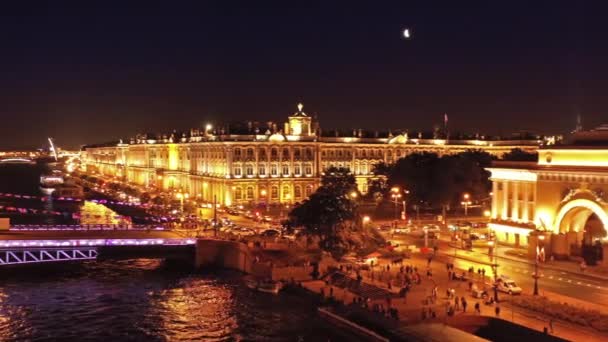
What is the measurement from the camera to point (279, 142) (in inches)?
5022

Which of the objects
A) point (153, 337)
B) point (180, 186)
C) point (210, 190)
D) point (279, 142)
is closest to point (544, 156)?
point (153, 337)

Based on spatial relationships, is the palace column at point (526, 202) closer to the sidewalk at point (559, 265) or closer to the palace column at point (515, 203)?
the palace column at point (515, 203)

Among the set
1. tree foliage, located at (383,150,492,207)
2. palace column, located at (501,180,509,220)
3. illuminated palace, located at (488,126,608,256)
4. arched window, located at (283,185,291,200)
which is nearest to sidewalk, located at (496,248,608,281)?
illuminated palace, located at (488,126,608,256)

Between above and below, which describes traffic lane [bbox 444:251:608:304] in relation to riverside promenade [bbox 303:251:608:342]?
above

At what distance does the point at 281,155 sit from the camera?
128 metres

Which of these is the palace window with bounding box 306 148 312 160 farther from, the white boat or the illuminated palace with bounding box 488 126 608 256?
the white boat

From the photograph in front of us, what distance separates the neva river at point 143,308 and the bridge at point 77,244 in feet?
5.42

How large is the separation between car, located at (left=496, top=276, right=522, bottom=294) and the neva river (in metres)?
12.9

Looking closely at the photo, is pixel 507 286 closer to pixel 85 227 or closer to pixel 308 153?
pixel 85 227

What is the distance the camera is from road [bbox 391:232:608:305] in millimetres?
50719

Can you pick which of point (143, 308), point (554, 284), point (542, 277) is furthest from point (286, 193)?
point (554, 284)

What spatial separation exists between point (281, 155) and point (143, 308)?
72.1 meters

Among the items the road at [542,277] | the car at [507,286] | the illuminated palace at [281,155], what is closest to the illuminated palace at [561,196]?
the road at [542,277]

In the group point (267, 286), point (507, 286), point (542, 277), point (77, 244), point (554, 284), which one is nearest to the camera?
point (507, 286)
